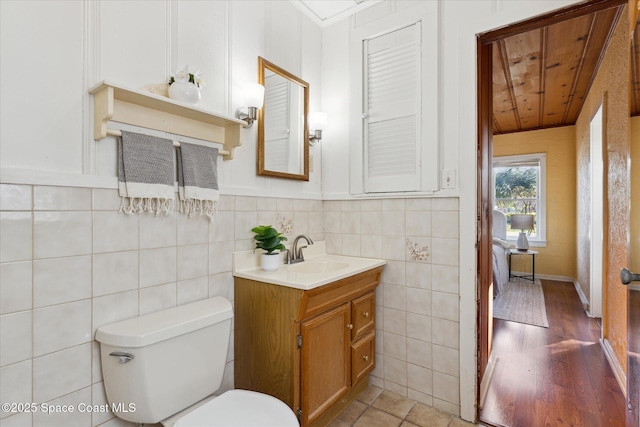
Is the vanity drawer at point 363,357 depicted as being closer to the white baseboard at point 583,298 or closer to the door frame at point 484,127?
the door frame at point 484,127

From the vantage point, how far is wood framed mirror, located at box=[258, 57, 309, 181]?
1.95 meters

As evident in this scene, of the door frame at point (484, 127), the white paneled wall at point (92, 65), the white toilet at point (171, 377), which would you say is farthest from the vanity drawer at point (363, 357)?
the white paneled wall at point (92, 65)

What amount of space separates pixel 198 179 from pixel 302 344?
918 mm

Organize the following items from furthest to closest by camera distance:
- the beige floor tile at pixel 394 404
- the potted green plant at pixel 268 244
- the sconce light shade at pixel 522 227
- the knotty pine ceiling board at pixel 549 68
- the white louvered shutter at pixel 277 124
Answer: the sconce light shade at pixel 522 227
the knotty pine ceiling board at pixel 549 68
the white louvered shutter at pixel 277 124
the beige floor tile at pixel 394 404
the potted green plant at pixel 268 244

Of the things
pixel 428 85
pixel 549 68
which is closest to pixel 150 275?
pixel 428 85

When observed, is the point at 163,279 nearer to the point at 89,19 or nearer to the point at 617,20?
the point at 89,19

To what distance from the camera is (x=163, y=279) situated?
4.80 feet

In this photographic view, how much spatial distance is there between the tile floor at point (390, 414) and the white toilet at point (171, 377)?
30.0 inches

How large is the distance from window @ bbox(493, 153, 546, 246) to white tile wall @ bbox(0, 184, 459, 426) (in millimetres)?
4149

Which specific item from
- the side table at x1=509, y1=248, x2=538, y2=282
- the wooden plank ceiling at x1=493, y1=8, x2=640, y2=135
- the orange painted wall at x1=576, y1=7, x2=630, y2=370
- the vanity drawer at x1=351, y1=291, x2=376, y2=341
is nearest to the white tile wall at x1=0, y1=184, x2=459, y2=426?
the vanity drawer at x1=351, y1=291, x2=376, y2=341

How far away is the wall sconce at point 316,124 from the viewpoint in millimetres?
2279

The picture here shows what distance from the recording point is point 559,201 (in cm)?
493

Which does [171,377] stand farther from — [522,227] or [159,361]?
[522,227]

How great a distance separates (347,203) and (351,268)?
62cm
